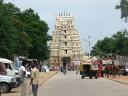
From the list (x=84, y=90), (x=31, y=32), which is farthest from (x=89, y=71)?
(x=31, y=32)

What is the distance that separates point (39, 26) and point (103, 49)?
76.0 meters

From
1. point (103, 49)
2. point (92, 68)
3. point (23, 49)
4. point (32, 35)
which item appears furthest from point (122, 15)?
point (103, 49)

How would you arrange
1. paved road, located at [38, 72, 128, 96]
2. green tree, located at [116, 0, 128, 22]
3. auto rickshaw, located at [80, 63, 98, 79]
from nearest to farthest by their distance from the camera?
paved road, located at [38, 72, 128, 96] → auto rickshaw, located at [80, 63, 98, 79] → green tree, located at [116, 0, 128, 22]

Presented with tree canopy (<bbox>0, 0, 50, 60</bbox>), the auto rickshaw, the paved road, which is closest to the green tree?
the auto rickshaw

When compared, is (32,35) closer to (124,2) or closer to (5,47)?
(124,2)

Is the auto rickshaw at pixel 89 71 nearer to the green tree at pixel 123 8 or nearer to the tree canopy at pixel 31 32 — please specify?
the green tree at pixel 123 8

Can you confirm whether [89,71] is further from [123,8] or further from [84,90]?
[84,90]

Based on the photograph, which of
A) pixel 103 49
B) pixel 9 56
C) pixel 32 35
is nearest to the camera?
pixel 9 56

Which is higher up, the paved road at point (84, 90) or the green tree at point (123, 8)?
the green tree at point (123, 8)

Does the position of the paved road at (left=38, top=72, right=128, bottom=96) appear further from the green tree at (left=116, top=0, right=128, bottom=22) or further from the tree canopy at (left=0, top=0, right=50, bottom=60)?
the tree canopy at (left=0, top=0, right=50, bottom=60)

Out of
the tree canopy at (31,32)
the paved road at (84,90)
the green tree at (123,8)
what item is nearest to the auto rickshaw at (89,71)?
→ the green tree at (123,8)

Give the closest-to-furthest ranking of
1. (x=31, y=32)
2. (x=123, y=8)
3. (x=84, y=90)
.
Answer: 1. (x=84, y=90)
2. (x=123, y=8)
3. (x=31, y=32)

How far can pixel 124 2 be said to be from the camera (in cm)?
7812

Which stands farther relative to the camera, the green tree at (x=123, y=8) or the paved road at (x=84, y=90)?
the green tree at (x=123, y=8)
